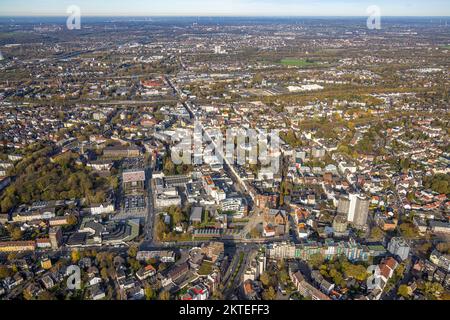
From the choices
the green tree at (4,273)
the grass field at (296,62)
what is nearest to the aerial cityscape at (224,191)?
the green tree at (4,273)

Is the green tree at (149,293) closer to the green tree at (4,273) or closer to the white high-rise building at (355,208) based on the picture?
the green tree at (4,273)

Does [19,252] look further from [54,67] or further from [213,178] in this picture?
[54,67]

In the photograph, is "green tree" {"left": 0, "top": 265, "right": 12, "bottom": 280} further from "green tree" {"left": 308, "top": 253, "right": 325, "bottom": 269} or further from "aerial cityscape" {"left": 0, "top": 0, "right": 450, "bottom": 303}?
"green tree" {"left": 308, "top": 253, "right": 325, "bottom": 269}

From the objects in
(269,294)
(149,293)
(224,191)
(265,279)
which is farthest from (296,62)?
(149,293)

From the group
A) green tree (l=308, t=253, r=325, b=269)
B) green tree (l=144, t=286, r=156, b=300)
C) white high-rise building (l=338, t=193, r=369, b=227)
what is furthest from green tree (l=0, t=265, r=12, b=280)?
white high-rise building (l=338, t=193, r=369, b=227)

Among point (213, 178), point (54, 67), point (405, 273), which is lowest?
point (405, 273)
